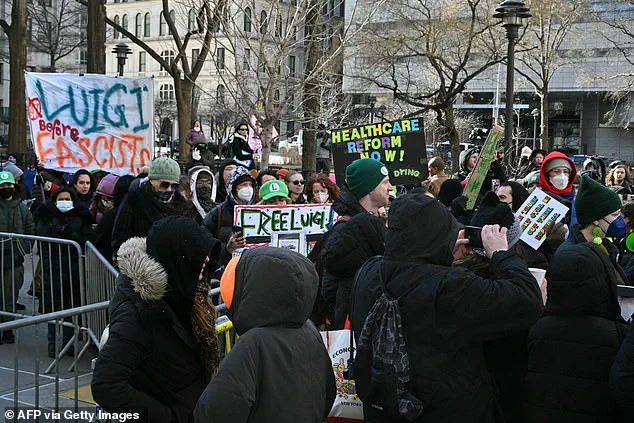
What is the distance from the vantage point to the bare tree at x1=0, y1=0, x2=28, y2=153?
907 inches

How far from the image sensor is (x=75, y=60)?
81875mm

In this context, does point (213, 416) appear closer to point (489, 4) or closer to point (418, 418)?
point (418, 418)

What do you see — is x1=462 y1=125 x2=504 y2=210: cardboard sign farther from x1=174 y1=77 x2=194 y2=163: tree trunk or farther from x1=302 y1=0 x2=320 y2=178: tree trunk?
x1=174 y1=77 x2=194 y2=163: tree trunk

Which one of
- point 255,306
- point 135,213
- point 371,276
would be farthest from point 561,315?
point 135,213

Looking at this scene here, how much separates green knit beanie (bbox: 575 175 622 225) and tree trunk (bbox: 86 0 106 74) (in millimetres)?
13133

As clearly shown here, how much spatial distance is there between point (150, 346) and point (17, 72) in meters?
21.6

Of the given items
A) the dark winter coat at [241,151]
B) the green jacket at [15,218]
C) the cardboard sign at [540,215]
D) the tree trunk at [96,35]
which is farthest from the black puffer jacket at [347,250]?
the tree trunk at [96,35]

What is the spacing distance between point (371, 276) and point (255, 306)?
815 millimetres

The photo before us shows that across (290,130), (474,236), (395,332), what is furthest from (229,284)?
(290,130)

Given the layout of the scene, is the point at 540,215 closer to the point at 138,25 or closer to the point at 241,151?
the point at 241,151

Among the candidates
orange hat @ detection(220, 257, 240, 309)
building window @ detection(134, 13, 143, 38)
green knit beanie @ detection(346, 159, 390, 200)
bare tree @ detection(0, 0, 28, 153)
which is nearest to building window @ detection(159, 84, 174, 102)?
building window @ detection(134, 13, 143, 38)

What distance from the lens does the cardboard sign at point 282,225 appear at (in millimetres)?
7035

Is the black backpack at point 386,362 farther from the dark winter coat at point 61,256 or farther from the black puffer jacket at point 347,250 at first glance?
the dark winter coat at point 61,256

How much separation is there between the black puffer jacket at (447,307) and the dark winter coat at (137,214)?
174 inches
